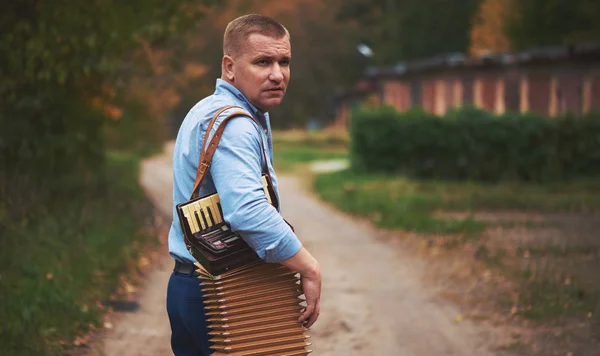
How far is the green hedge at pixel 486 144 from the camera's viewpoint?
22.8 meters

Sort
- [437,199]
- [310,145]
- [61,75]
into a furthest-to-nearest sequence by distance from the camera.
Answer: [310,145]
[437,199]
[61,75]

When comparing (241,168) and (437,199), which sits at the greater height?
(241,168)

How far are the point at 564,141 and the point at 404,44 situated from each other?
4830 cm

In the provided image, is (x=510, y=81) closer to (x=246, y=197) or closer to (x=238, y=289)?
(x=238, y=289)

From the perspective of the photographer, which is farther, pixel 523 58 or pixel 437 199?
pixel 523 58

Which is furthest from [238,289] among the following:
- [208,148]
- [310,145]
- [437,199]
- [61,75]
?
[310,145]

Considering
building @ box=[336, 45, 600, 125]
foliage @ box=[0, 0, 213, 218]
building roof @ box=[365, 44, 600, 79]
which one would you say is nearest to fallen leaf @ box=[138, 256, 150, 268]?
foliage @ box=[0, 0, 213, 218]

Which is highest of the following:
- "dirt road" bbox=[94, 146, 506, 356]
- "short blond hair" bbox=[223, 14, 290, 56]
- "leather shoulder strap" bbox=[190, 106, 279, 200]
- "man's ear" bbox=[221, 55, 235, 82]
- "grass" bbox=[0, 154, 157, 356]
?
"short blond hair" bbox=[223, 14, 290, 56]

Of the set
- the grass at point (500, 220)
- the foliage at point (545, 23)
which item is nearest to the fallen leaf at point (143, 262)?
the grass at point (500, 220)

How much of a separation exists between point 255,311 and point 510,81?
30.7 metres

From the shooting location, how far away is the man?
3123 millimetres

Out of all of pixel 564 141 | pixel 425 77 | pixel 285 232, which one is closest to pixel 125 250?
pixel 285 232

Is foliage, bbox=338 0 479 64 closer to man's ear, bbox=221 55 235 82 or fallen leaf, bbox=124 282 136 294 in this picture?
fallen leaf, bbox=124 282 136 294

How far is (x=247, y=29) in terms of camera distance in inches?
130
